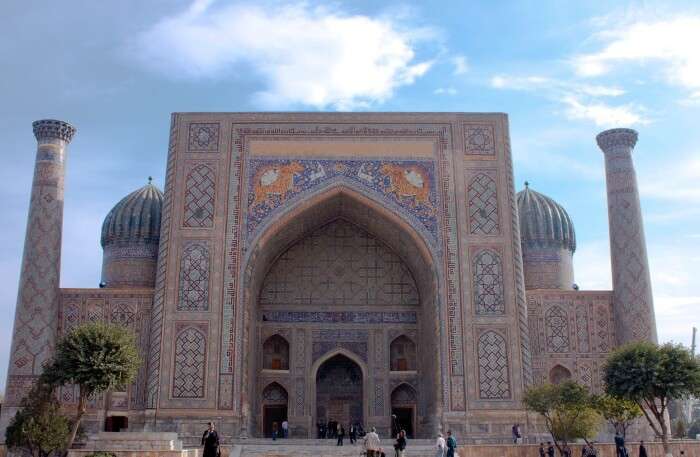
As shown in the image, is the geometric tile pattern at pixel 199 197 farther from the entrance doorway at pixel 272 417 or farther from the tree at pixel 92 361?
the entrance doorway at pixel 272 417

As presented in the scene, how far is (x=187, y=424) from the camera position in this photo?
1012 centimetres

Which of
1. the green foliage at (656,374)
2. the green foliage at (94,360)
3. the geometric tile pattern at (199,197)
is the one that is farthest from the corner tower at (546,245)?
the green foliage at (94,360)

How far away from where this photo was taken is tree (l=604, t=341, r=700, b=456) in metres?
8.30

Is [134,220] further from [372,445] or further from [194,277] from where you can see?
[372,445]

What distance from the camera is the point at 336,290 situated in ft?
39.6

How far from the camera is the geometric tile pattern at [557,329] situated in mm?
10922

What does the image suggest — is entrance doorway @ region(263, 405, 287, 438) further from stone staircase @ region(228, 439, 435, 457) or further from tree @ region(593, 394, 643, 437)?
tree @ region(593, 394, 643, 437)

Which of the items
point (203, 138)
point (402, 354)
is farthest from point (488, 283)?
point (203, 138)

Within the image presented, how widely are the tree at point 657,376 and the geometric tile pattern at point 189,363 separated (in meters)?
5.11

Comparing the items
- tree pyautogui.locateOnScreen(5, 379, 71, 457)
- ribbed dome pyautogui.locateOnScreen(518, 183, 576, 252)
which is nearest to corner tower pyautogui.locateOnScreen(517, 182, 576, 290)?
ribbed dome pyautogui.locateOnScreen(518, 183, 576, 252)

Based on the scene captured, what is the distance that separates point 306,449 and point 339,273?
3.32m

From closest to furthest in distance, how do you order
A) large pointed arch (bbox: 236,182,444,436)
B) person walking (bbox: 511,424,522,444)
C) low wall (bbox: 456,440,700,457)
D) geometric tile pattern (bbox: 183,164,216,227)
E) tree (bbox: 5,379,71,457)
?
tree (bbox: 5,379,71,457) < low wall (bbox: 456,440,700,457) < person walking (bbox: 511,424,522,444) < large pointed arch (bbox: 236,182,444,436) < geometric tile pattern (bbox: 183,164,216,227)

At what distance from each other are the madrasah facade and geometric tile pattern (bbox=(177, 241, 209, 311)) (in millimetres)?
20

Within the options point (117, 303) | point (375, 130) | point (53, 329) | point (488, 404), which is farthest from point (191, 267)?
point (488, 404)
